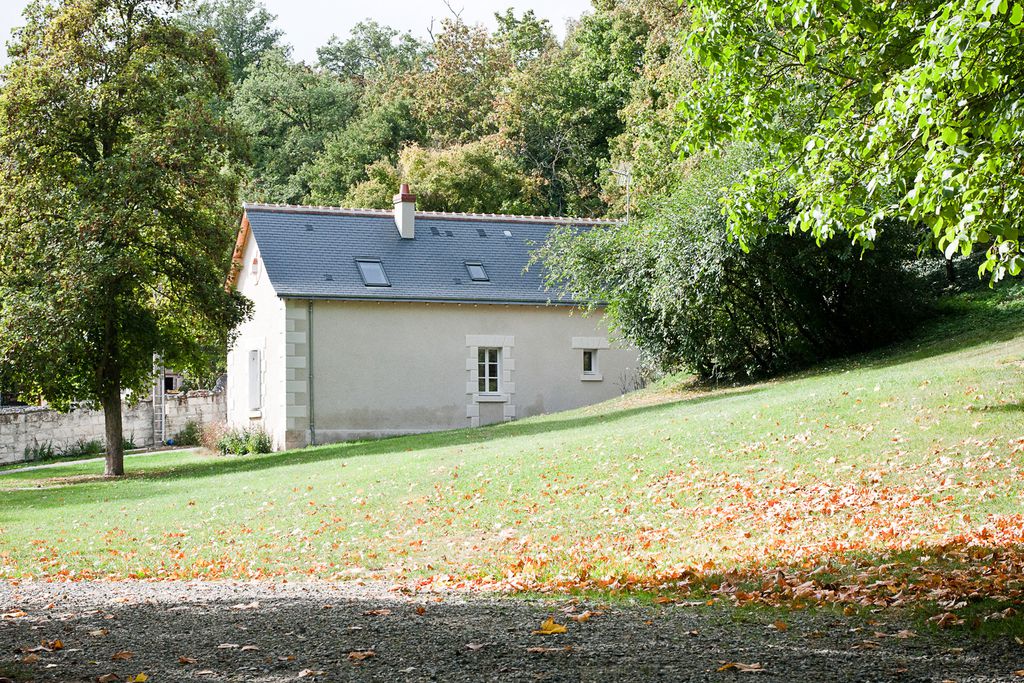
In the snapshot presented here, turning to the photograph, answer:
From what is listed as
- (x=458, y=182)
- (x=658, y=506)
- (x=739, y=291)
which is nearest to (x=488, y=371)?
(x=739, y=291)

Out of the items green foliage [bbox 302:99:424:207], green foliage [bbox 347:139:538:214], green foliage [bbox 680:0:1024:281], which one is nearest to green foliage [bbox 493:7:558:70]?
green foliage [bbox 302:99:424:207]

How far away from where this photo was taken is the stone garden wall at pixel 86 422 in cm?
2989

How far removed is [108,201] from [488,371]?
394 inches

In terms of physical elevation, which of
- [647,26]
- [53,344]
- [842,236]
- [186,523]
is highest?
[647,26]

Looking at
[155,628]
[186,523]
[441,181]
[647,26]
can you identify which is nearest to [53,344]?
[186,523]

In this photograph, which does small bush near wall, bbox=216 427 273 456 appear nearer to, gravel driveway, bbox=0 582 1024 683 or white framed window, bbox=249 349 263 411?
white framed window, bbox=249 349 263 411

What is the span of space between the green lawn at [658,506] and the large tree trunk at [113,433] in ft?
7.81

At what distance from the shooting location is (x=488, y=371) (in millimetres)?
27062

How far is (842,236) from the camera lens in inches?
864

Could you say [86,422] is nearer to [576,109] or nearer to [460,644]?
[576,109]

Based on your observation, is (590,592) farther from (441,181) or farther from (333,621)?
(441,181)

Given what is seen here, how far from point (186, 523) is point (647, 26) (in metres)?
34.6

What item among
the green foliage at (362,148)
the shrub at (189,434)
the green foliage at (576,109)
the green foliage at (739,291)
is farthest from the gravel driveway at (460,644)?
the green foliage at (362,148)

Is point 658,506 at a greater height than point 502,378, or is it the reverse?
point 502,378
